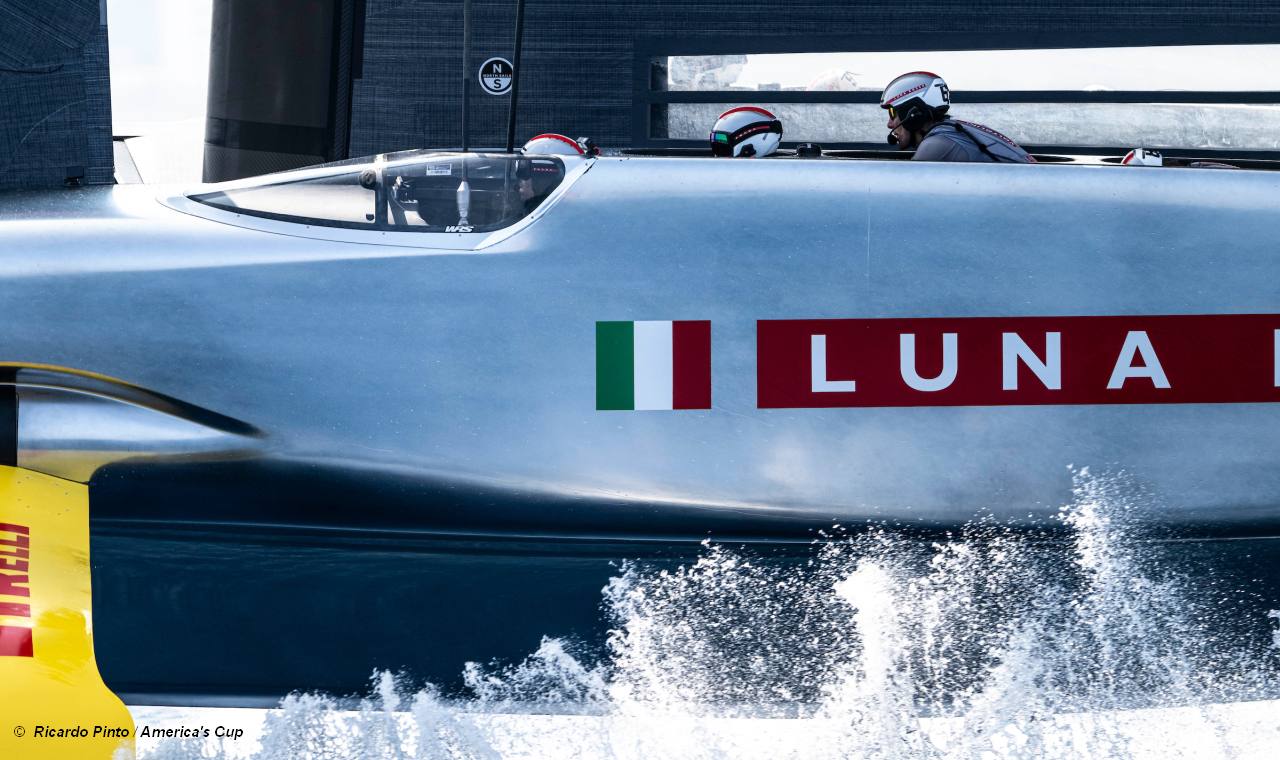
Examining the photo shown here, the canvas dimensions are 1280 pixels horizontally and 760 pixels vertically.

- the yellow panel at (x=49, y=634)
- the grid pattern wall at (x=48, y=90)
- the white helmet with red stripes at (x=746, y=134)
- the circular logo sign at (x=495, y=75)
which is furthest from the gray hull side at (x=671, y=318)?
the circular logo sign at (x=495, y=75)

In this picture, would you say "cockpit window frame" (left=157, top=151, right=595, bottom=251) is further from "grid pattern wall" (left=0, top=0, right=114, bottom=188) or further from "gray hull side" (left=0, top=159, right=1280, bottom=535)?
"grid pattern wall" (left=0, top=0, right=114, bottom=188)

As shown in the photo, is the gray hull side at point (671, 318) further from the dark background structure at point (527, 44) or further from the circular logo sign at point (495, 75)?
the circular logo sign at point (495, 75)

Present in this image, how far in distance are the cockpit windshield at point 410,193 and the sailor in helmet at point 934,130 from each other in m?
0.81

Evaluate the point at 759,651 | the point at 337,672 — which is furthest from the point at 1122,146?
the point at 337,672

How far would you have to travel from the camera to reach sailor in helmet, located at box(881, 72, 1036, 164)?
94.0 inches

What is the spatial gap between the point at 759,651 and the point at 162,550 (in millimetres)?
1020

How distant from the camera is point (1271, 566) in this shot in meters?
2.10

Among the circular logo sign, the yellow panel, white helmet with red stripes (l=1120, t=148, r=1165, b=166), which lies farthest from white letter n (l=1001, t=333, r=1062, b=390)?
the circular logo sign

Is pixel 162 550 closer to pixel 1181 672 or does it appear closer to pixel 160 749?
pixel 160 749

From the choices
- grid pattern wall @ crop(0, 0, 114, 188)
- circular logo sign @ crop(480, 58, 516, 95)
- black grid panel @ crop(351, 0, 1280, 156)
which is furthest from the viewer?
circular logo sign @ crop(480, 58, 516, 95)

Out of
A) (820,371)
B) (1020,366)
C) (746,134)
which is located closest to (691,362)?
(820,371)

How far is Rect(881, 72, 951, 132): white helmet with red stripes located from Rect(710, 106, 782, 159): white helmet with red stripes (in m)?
0.51

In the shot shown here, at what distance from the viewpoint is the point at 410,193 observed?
7.05ft

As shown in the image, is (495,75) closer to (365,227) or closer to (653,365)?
(365,227)
